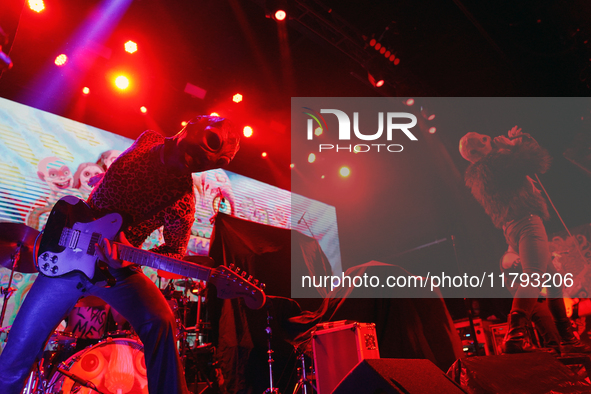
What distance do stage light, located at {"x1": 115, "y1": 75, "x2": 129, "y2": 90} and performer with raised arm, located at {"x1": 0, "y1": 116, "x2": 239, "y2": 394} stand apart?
12.7 feet

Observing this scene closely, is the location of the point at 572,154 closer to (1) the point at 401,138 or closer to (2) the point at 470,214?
(2) the point at 470,214

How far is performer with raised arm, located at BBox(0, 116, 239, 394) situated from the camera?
1.84 m

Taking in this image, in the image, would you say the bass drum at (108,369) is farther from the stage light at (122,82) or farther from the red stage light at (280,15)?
the red stage light at (280,15)

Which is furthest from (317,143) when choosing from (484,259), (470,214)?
(484,259)

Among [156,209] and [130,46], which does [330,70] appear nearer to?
[130,46]

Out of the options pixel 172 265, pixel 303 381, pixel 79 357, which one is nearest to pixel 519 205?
pixel 303 381

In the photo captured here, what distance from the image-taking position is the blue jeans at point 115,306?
1.79 meters

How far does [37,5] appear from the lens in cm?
467

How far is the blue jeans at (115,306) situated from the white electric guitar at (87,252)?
78mm

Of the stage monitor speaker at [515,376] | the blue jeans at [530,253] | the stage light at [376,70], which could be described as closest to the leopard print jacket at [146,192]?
the stage monitor speaker at [515,376]

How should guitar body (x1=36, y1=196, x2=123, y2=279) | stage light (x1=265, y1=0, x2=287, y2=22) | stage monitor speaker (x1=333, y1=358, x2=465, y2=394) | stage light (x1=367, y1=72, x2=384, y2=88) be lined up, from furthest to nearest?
stage light (x1=367, y1=72, x2=384, y2=88) < stage light (x1=265, y1=0, x2=287, y2=22) < guitar body (x1=36, y1=196, x2=123, y2=279) < stage monitor speaker (x1=333, y1=358, x2=465, y2=394)

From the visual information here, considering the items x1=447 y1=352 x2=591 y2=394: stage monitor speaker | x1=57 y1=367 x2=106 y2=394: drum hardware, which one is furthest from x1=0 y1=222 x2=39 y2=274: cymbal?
x1=447 y1=352 x2=591 y2=394: stage monitor speaker

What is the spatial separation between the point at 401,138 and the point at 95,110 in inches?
Result: 252

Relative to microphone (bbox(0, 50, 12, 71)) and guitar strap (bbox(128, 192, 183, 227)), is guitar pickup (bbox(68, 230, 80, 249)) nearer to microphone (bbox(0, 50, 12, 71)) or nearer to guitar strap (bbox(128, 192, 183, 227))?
guitar strap (bbox(128, 192, 183, 227))
